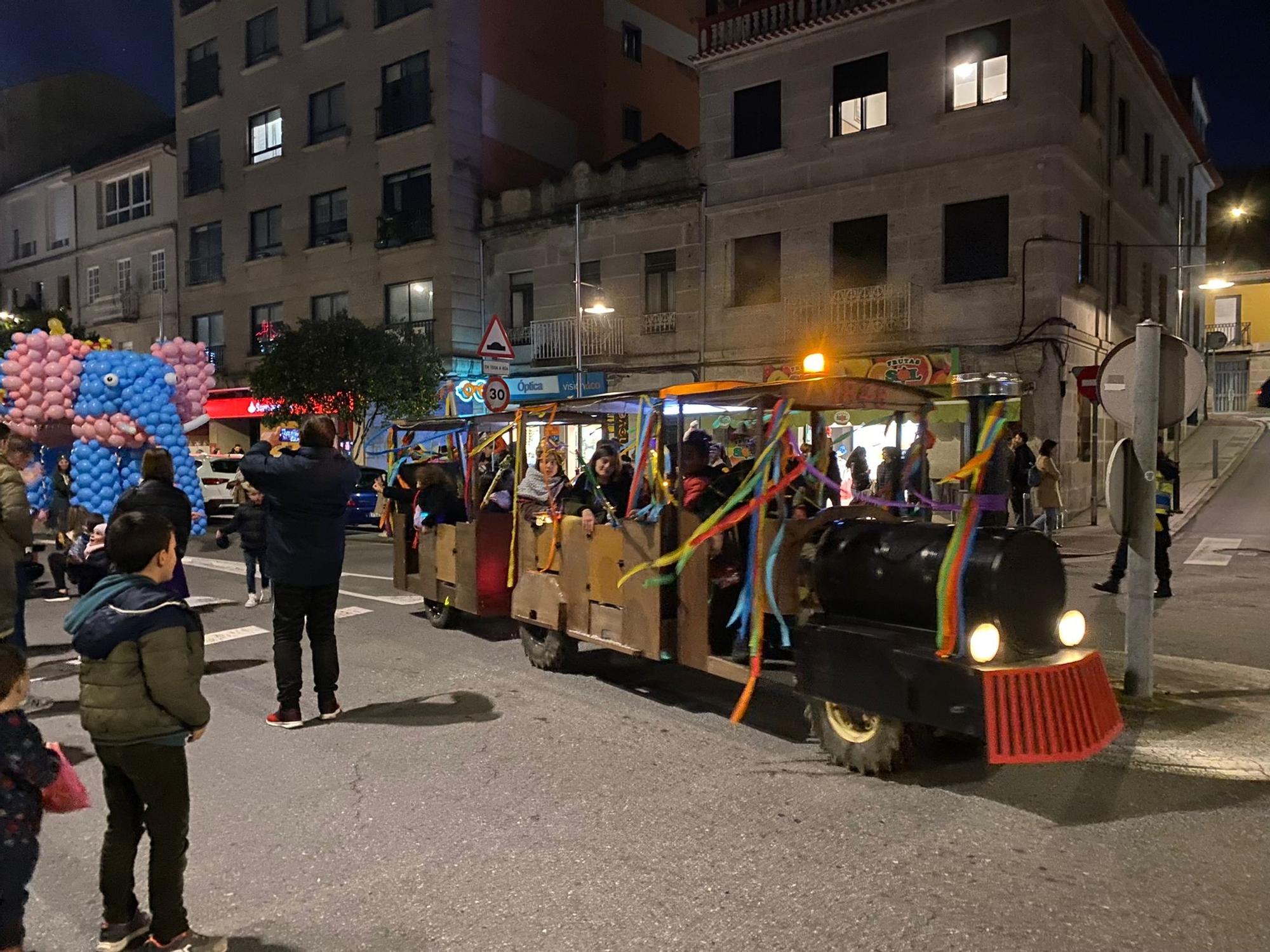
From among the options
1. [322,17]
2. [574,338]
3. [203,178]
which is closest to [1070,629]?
[574,338]

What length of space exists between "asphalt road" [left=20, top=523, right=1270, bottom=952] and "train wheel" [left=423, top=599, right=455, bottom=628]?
264 centimetres

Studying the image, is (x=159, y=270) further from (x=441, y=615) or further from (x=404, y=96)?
Answer: (x=441, y=615)

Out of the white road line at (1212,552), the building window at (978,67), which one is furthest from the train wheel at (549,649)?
the building window at (978,67)

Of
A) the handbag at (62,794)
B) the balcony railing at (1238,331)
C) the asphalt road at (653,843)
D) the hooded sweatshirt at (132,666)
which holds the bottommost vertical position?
the asphalt road at (653,843)

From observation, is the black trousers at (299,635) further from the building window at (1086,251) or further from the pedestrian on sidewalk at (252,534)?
the building window at (1086,251)

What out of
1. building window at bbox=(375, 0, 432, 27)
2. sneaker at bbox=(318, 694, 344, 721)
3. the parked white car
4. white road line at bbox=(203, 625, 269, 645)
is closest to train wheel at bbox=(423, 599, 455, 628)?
white road line at bbox=(203, 625, 269, 645)

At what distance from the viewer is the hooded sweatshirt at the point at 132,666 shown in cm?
299

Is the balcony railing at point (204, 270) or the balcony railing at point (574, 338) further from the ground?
the balcony railing at point (204, 270)

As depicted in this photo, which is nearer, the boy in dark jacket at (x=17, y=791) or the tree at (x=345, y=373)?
the boy in dark jacket at (x=17, y=791)

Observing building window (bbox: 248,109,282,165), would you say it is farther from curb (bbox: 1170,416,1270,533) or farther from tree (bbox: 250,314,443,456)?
curb (bbox: 1170,416,1270,533)

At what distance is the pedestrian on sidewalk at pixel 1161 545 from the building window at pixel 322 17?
2441 cm

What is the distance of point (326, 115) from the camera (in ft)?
84.8

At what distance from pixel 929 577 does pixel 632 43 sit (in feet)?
91.7

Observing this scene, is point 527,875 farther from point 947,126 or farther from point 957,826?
point 947,126
